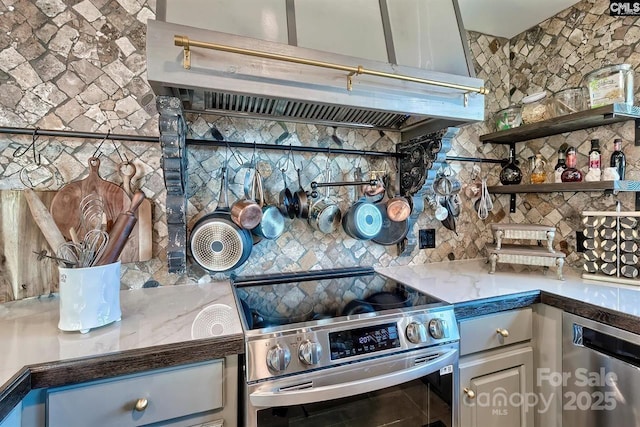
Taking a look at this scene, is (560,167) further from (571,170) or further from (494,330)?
(494,330)

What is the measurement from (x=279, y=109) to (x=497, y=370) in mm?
1456

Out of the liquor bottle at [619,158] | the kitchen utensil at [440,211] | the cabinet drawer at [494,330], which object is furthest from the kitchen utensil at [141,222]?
the liquor bottle at [619,158]

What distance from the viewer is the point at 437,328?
1101 millimetres

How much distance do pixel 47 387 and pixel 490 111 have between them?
8.16 ft

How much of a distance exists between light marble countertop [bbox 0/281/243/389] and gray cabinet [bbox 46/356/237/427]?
0.08 metres

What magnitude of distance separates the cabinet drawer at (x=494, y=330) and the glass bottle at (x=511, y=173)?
978 millimetres

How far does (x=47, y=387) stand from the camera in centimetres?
74

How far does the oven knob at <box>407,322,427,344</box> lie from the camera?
106 centimetres

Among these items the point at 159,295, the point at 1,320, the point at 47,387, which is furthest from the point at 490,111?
the point at 1,320

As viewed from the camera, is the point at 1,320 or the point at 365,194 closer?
the point at 1,320

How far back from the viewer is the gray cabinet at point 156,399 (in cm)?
76

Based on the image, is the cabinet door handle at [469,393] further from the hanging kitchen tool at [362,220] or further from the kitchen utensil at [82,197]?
the kitchen utensil at [82,197]

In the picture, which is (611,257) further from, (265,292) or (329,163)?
(265,292)

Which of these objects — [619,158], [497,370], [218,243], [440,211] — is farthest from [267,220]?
[619,158]
